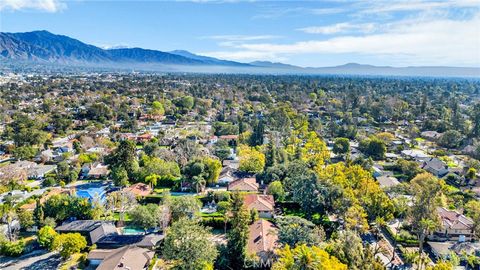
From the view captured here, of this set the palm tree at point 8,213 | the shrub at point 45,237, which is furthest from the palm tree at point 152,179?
the shrub at point 45,237

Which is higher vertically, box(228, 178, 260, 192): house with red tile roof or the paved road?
box(228, 178, 260, 192): house with red tile roof

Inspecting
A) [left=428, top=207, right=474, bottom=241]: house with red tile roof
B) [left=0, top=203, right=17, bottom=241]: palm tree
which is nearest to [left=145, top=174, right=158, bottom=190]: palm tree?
[left=0, top=203, right=17, bottom=241]: palm tree

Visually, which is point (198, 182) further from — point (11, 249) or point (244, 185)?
point (11, 249)

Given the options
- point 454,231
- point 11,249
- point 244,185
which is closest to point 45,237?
point 11,249

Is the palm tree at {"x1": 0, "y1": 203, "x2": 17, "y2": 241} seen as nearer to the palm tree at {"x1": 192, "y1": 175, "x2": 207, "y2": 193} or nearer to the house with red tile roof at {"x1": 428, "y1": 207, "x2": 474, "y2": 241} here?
the palm tree at {"x1": 192, "y1": 175, "x2": 207, "y2": 193}

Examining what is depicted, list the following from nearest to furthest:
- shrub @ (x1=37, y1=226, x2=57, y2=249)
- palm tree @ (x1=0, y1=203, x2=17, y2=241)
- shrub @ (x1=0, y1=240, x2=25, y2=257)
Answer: shrub @ (x1=0, y1=240, x2=25, y2=257)
shrub @ (x1=37, y1=226, x2=57, y2=249)
palm tree @ (x1=0, y1=203, x2=17, y2=241)

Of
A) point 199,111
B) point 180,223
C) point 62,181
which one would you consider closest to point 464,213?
point 180,223

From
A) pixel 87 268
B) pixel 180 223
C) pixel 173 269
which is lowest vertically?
pixel 87 268

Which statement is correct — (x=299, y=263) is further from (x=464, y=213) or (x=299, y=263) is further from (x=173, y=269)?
(x=464, y=213)
